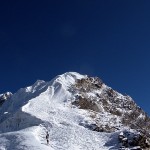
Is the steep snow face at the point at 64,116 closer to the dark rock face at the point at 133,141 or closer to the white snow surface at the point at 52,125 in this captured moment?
the white snow surface at the point at 52,125

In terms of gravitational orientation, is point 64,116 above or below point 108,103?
below

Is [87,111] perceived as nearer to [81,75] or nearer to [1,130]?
[1,130]

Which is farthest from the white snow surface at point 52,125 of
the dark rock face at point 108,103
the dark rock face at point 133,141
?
the dark rock face at point 108,103

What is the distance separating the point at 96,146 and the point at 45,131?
746 centimetres

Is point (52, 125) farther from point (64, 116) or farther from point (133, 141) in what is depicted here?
point (133, 141)

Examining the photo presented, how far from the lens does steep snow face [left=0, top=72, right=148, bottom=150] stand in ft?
135

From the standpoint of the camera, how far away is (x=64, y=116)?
5250 centimetres

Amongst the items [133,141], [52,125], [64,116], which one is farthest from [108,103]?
[133,141]

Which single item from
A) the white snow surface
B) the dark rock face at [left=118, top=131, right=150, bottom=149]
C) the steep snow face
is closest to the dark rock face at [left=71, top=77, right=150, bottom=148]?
the steep snow face

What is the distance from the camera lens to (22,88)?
76.1 meters

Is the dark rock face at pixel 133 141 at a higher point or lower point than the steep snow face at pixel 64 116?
lower

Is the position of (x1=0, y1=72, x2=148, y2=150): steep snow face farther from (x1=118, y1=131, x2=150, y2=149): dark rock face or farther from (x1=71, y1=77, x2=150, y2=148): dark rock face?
(x1=118, y1=131, x2=150, y2=149): dark rock face

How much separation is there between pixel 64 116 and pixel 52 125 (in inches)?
205

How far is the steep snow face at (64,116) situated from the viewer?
41.2m
